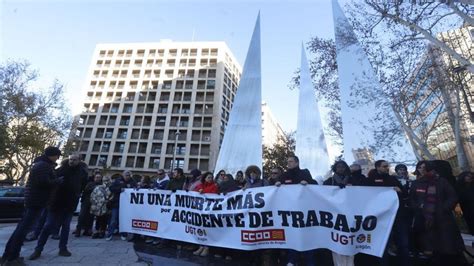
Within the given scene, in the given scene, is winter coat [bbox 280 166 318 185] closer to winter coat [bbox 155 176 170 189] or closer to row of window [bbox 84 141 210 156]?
winter coat [bbox 155 176 170 189]

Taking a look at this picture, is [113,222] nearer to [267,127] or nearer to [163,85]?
[163,85]

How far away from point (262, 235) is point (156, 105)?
164 feet

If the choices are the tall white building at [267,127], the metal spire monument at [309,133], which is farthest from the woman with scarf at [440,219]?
the tall white building at [267,127]

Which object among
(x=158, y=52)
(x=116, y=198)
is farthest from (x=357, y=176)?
(x=158, y=52)

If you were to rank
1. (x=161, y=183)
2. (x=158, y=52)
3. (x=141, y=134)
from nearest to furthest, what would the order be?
(x=161, y=183) → (x=141, y=134) → (x=158, y=52)

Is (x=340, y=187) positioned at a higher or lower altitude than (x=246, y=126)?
lower

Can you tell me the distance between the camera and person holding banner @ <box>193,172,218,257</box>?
5.41 m

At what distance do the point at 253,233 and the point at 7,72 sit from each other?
2742 centimetres

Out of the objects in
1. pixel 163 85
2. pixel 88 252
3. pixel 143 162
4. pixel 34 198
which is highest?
pixel 163 85

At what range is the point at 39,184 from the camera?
4582 mm

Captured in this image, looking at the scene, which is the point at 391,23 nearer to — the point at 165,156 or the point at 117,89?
the point at 165,156

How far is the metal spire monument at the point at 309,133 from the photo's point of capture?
16750mm

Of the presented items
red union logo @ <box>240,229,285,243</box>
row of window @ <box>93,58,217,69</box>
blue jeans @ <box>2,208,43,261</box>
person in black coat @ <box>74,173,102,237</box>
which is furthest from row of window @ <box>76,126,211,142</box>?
blue jeans @ <box>2,208,43,261</box>

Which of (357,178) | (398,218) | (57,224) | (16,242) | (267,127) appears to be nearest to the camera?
(16,242)
